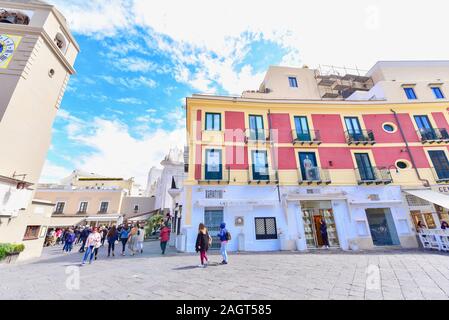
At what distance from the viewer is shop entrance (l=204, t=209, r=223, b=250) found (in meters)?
11.4

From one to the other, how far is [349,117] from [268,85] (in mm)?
7248

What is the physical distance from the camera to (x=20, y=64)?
9.44 meters

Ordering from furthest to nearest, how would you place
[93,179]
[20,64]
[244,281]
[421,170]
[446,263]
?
[93,179]
[421,170]
[20,64]
[446,263]
[244,281]

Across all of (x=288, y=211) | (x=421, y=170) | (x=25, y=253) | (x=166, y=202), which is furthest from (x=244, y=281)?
(x=166, y=202)

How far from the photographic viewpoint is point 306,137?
45.2ft

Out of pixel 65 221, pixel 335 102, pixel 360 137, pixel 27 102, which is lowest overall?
pixel 65 221

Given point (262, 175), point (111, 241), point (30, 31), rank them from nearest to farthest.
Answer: point (111, 241) → point (30, 31) → point (262, 175)

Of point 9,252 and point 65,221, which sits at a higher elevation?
point 65,221

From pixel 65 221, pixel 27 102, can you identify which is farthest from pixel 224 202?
pixel 65 221

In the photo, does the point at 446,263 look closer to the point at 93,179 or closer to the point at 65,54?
the point at 65,54

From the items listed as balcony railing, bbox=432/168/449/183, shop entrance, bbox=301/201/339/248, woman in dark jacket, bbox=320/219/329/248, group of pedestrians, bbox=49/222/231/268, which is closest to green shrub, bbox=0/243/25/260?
group of pedestrians, bbox=49/222/231/268

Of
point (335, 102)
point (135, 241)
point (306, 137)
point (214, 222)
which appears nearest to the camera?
point (135, 241)

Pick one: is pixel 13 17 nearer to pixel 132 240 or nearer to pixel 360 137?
pixel 132 240

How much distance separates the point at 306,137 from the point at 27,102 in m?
16.7
